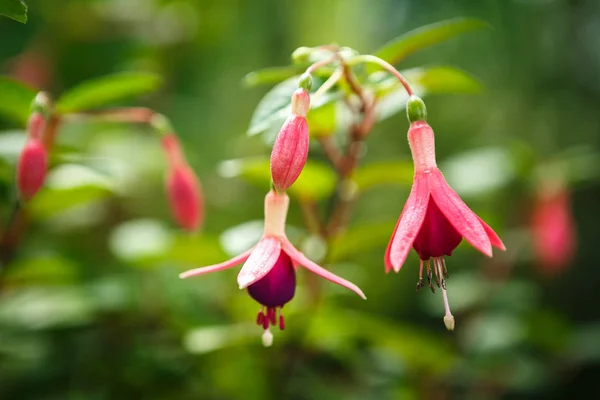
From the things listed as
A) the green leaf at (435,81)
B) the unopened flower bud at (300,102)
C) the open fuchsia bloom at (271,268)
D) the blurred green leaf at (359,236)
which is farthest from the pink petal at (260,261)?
the blurred green leaf at (359,236)

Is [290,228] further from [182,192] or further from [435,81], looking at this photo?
[435,81]

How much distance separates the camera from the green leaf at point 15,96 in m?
0.72

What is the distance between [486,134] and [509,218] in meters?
0.28

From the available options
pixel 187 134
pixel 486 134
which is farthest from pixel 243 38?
pixel 486 134

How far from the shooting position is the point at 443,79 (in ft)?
2.43

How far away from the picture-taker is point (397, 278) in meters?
1.75

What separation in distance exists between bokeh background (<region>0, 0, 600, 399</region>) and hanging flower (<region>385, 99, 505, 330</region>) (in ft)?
1.17

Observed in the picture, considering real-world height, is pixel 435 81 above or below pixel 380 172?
above

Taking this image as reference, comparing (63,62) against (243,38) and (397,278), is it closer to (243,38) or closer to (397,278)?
(243,38)

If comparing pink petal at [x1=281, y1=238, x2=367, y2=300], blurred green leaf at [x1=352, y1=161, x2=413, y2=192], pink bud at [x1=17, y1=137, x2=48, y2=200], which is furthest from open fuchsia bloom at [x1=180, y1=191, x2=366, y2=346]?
blurred green leaf at [x1=352, y1=161, x2=413, y2=192]

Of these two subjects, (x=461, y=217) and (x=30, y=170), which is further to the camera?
(x=30, y=170)

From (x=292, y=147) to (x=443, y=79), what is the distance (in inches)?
12.0

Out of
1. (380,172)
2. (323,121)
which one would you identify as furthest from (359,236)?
(323,121)

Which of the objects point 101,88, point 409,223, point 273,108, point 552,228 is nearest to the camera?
point 409,223
